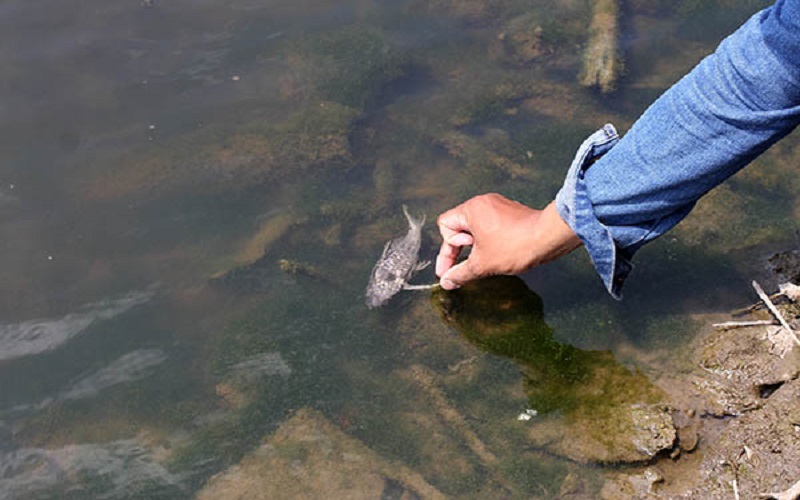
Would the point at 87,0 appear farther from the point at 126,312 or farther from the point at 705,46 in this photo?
the point at 705,46

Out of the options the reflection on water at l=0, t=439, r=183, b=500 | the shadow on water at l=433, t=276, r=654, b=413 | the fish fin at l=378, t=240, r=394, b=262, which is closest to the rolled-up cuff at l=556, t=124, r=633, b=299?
the shadow on water at l=433, t=276, r=654, b=413

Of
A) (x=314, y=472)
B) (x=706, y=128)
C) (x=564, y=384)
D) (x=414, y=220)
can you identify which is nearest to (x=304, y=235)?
(x=414, y=220)

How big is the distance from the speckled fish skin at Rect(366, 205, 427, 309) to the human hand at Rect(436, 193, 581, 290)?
565 millimetres

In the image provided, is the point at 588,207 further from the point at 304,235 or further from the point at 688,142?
the point at 304,235

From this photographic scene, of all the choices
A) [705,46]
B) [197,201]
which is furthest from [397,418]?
[705,46]

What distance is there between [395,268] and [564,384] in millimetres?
1291

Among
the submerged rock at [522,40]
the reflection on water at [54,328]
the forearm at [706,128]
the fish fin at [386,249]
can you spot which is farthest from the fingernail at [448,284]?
the submerged rock at [522,40]

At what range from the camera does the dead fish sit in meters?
4.57

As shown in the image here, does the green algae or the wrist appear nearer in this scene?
the wrist

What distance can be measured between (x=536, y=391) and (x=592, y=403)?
302 millimetres

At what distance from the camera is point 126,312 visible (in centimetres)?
478

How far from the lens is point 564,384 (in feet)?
13.1

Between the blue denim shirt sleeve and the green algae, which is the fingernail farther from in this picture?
the green algae

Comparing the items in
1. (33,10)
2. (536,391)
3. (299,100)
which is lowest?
(536,391)
